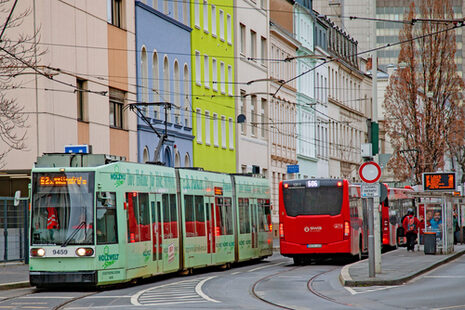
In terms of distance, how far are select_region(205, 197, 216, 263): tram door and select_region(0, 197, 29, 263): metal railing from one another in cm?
546

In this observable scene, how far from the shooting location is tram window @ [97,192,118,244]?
23.9m

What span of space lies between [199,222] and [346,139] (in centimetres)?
6478

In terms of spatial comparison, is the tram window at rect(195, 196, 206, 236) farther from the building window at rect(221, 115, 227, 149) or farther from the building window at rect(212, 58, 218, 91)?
the building window at rect(221, 115, 227, 149)

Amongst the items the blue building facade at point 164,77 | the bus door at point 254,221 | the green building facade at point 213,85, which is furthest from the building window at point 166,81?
the bus door at point 254,221

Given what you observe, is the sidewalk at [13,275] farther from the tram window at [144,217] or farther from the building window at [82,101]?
the building window at [82,101]

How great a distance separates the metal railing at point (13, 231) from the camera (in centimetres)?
3234

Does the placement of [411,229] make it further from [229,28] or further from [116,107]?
[229,28]

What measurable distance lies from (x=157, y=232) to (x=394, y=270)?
667 centimetres

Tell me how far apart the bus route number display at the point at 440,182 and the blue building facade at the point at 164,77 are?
1058 cm

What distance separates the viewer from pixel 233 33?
63594 millimetres

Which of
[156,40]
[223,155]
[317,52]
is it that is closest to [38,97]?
[156,40]

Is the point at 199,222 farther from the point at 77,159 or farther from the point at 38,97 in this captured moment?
the point at 38,97

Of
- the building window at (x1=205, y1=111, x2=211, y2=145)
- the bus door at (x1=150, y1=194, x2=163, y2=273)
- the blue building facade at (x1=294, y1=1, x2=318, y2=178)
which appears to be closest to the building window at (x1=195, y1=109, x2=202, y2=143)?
the building window at (x1=205, y1=111, x2=211, y2=145)

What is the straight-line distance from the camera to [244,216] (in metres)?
36.0
